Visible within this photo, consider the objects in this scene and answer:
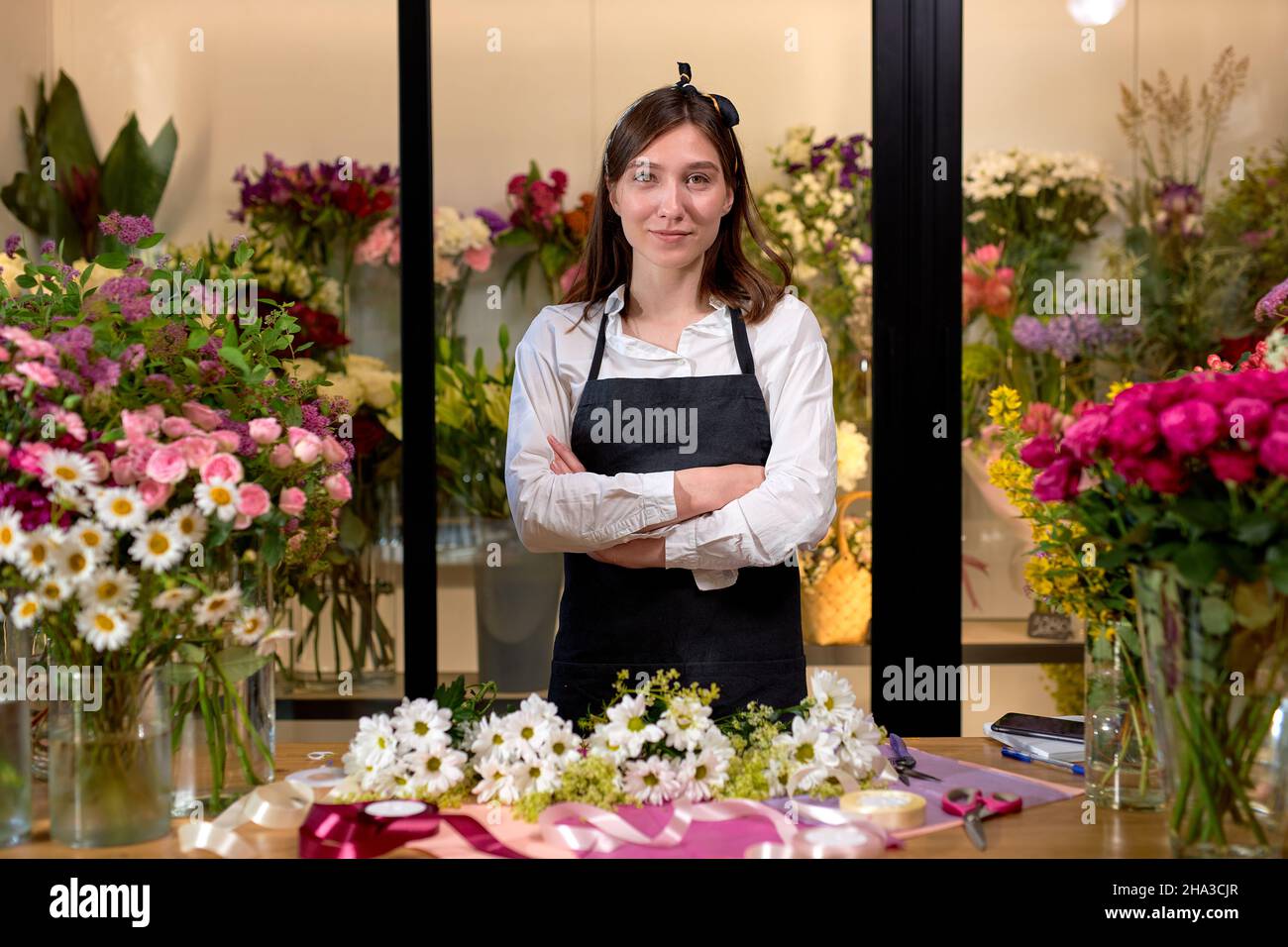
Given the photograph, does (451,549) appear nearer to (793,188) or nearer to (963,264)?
(793,188)

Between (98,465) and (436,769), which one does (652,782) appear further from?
(98,465)

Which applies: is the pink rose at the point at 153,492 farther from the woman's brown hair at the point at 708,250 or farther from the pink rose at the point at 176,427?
the woman's brown hair at the point at 708,250

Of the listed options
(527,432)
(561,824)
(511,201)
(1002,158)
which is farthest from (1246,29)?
(561,824)

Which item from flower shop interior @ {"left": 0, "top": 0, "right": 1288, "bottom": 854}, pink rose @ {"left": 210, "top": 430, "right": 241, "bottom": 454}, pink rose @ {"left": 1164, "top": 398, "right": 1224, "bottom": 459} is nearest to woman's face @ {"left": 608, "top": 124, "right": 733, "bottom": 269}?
flower shop interior @ {"left": 0, "top": 0, "right": 1288, "bottom": 854}

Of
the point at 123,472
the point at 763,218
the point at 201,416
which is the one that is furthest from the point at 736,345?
the point at 123,472

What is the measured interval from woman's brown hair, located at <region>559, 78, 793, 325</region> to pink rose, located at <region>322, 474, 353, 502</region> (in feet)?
3.44

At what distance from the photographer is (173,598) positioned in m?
1.21

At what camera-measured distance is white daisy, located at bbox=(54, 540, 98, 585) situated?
117cm

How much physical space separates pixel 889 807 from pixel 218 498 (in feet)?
2.49

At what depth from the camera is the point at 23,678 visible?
1.29 m

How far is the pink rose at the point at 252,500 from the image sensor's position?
1.20 meters

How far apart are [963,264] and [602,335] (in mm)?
1228

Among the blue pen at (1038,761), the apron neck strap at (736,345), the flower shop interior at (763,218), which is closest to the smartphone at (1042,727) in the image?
the blue pen at (1038,761)
